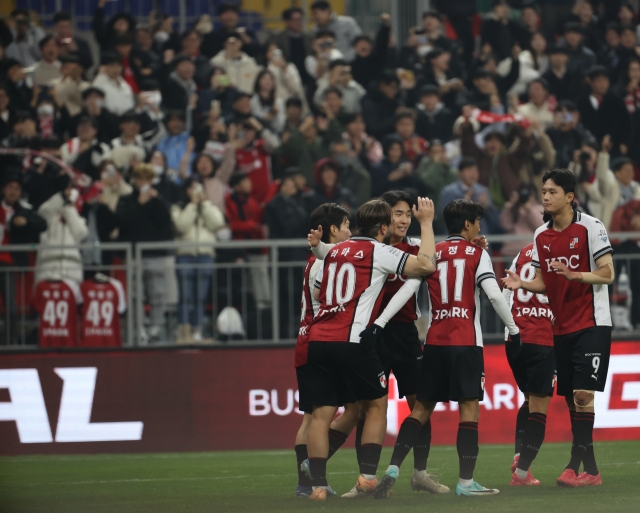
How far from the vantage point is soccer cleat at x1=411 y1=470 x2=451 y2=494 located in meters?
8.39

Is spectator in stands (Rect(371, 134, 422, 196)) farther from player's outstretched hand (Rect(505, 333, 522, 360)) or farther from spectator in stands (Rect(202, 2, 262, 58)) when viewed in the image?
player's outstretched hand (Rect(505, 333, 522, 360))

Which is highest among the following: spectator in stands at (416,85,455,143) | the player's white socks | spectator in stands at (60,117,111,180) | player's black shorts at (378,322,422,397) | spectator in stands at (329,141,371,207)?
spectator in stands at (416,85,455,143)

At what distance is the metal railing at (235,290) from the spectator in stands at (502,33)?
245 inches

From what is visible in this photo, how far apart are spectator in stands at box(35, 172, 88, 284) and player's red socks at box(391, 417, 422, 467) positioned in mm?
5892

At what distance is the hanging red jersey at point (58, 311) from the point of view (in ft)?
42.1

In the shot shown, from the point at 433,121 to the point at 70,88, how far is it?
542 cm

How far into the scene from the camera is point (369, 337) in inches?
314

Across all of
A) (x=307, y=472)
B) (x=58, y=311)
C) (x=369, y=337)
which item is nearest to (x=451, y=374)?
(x=369, y=337)

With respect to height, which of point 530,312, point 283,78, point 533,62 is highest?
point 533,62

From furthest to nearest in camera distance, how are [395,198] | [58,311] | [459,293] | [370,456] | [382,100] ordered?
[382,100] → [58,311] → [395,198] → [459,293] → [370,456]

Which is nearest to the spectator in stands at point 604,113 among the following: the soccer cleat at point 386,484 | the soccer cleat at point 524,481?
the soccer cleat at point 524,481

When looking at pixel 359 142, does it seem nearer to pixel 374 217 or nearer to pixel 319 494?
pixel 374 217

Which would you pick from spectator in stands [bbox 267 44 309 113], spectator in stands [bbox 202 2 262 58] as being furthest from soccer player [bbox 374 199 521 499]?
spectator in stands [bbox 202 2 262 58]

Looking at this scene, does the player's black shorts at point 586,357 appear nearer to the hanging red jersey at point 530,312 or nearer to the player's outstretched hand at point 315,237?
the hanging red jersey at point 530,312
